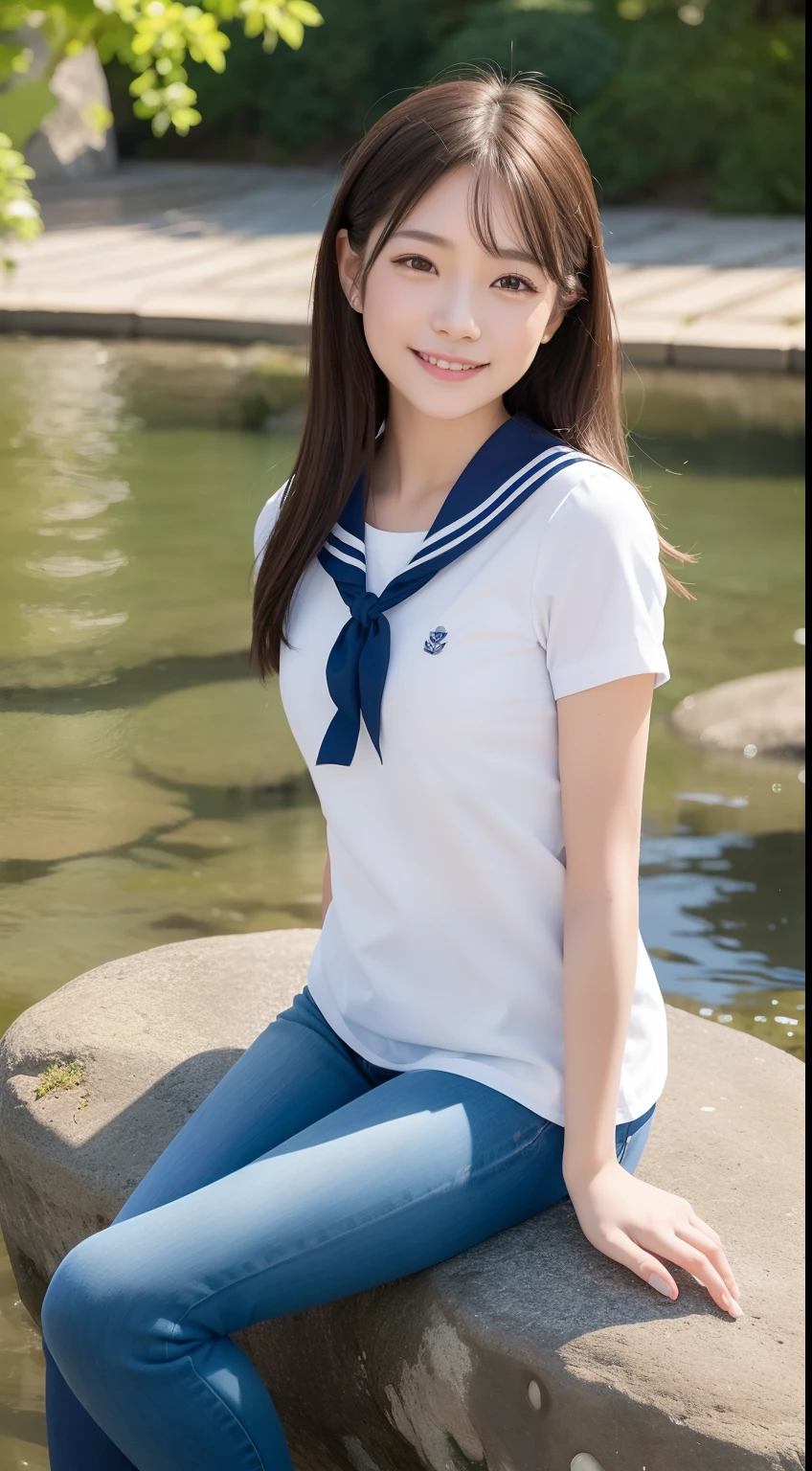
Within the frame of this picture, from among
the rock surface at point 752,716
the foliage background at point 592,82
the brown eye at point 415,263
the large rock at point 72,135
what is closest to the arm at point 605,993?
the brown eye at point 415,263

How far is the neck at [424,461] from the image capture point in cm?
189

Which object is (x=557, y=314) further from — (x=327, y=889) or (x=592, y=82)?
(x=592, y=82)

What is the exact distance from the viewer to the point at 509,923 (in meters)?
1.75

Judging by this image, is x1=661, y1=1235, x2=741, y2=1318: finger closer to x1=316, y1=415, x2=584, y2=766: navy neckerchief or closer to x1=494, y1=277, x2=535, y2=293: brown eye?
x1=316, y1=415, x2=584, y2=766: navy neckerchief

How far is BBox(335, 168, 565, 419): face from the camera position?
68.9 inches

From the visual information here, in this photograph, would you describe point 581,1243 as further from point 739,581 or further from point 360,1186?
point 739,581

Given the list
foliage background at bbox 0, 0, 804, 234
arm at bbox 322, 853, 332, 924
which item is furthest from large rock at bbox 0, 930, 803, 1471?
foliage background at bbox 0, 0, 804, 234

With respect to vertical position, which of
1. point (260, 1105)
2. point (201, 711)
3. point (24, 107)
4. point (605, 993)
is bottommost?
point (201, 711)

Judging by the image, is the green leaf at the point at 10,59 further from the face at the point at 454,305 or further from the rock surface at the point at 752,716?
the rock surface at the point at 752,716

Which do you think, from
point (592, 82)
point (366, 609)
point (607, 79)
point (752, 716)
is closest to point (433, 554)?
point (366, 609)

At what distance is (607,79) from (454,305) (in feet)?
41.9

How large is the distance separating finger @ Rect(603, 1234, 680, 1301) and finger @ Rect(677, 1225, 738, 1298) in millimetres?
40

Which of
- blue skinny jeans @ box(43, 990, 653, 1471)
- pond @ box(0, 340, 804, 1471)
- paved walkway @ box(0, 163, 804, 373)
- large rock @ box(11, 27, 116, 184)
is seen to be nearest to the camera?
blue skinny jeans @ box(43, 990, 653, 1471)

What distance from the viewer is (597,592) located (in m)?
1.66
